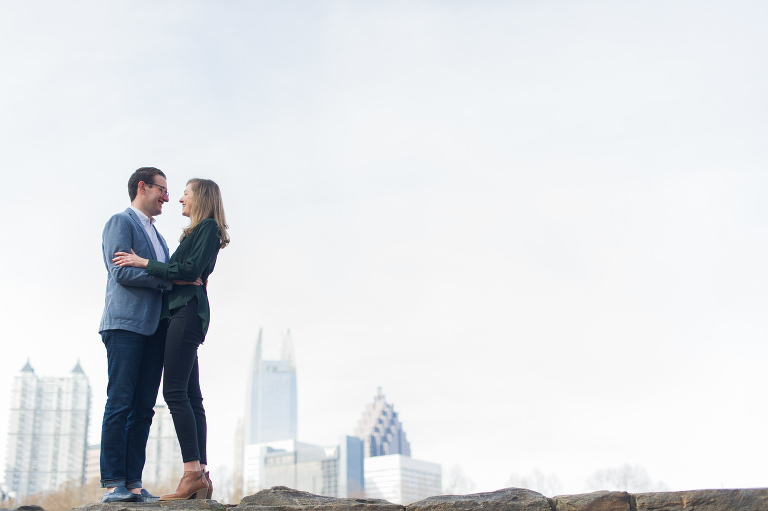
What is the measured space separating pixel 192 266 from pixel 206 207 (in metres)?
0.45

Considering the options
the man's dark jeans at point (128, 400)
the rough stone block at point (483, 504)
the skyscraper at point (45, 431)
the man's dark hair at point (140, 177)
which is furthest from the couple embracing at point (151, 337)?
the skyscraper at point (45, 431)

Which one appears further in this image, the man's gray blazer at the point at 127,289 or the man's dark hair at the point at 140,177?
the man's dark hair at the point at 140,177

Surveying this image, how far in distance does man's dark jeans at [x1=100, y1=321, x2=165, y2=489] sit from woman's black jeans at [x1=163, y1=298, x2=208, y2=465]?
16cm

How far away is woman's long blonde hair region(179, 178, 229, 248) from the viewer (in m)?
4.87

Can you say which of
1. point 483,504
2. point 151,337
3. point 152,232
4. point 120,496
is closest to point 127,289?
point 151,337

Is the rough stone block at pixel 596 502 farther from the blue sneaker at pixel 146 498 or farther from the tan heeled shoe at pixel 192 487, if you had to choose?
the blue sneaker at pixel 146 498

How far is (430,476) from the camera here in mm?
143375

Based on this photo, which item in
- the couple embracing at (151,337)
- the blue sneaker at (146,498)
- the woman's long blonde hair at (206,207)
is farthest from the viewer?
the woman's long blonde hair at (206,207)

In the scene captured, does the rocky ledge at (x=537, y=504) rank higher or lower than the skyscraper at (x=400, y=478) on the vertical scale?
higher

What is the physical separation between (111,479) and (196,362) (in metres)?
0.85

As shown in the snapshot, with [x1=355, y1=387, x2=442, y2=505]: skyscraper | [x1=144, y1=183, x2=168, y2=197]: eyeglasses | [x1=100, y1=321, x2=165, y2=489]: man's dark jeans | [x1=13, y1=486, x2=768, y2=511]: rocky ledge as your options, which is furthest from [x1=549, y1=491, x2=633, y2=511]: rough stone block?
[x1=355, y1=387, x2=442, y2=505]: skyscraper

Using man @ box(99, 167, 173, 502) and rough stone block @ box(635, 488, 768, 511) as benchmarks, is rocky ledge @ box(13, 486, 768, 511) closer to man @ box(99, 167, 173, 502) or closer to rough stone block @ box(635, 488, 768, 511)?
rough stone block @ box(635, 488, 768, 511)

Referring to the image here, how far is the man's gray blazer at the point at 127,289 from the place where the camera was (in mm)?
4582

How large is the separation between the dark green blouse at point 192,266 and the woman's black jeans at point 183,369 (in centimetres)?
4
